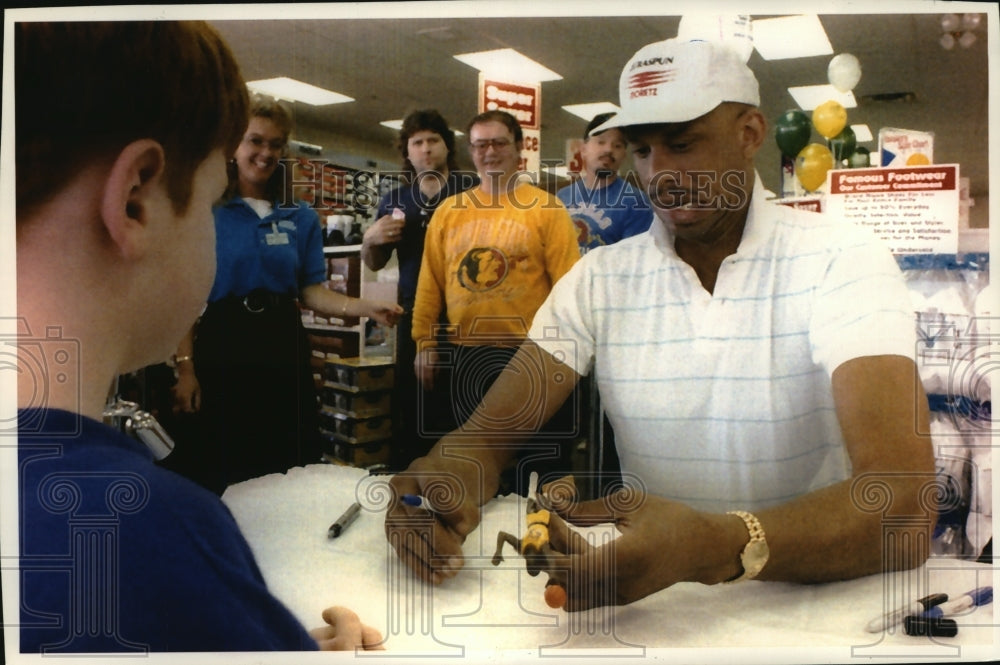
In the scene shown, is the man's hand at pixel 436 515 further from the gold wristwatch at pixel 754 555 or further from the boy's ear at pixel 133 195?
the boy's ear at pixel 133 195

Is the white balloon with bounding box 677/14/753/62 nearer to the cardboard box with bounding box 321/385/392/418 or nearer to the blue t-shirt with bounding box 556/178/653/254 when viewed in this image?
the blue t-shirt with bounding box 556/178/653/254

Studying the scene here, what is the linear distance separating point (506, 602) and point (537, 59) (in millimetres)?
1409

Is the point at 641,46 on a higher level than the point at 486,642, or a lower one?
higher

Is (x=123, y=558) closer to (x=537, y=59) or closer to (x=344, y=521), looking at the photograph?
(x=344, y=521)

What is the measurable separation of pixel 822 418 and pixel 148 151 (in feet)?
5.88

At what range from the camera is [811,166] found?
6.55 ft

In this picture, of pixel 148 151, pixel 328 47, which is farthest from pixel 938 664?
pixel 148 151

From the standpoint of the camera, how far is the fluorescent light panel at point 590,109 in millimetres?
1988

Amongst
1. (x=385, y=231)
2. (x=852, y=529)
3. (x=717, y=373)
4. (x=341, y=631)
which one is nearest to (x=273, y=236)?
(x=385, y=231)

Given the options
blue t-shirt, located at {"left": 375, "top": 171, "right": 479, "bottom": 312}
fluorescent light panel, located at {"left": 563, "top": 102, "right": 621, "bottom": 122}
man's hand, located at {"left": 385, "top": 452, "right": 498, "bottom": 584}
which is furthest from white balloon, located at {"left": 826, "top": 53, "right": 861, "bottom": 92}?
man's hand, located at {"left": 385, "top": 452, "right": 498, "bottom": 584}

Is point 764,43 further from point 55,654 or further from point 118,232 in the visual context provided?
point 55,654

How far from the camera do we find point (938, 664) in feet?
6.72

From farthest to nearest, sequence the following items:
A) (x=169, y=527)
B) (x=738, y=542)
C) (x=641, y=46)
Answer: (x=641, y=46) → (x=738, y=542) → (x=169, y=527)

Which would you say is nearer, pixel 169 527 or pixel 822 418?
pixel 169 527
